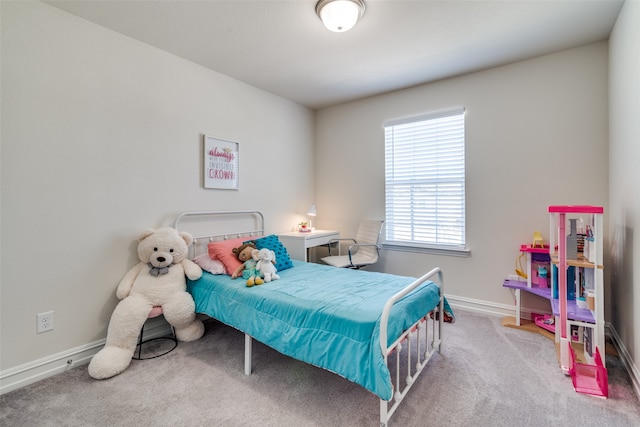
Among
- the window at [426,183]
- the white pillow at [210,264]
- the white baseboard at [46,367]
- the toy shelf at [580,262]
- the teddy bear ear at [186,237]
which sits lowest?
the white baseboard at [46,367]

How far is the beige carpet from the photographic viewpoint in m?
1.62

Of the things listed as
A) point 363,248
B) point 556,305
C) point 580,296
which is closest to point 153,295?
point 363,248

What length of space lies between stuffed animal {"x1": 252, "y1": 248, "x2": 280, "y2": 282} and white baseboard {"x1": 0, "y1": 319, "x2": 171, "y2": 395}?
4.40 feet

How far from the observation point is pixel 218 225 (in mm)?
3139

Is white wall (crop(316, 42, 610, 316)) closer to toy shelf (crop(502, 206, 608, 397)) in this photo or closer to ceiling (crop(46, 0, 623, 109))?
ceiling (crop(46, 0, 623, 109))

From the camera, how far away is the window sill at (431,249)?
3.23m

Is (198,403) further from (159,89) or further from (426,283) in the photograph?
(159,89)

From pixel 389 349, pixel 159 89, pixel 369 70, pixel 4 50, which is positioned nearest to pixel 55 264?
pixel 4 50

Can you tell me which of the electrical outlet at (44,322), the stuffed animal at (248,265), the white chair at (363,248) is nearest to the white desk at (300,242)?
the white chair at (363,248)

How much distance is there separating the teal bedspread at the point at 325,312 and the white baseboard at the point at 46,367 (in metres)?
A: 0.82

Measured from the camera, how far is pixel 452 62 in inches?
114

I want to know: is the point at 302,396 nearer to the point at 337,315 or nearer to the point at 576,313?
the point at 337,315

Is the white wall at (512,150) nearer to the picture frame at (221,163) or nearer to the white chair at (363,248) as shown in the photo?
the white chair at (363,248)

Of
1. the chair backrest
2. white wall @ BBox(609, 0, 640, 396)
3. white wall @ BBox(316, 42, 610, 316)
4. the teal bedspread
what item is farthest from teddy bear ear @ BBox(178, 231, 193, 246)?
white wall @ BBox(609, 0, 640, 396)
